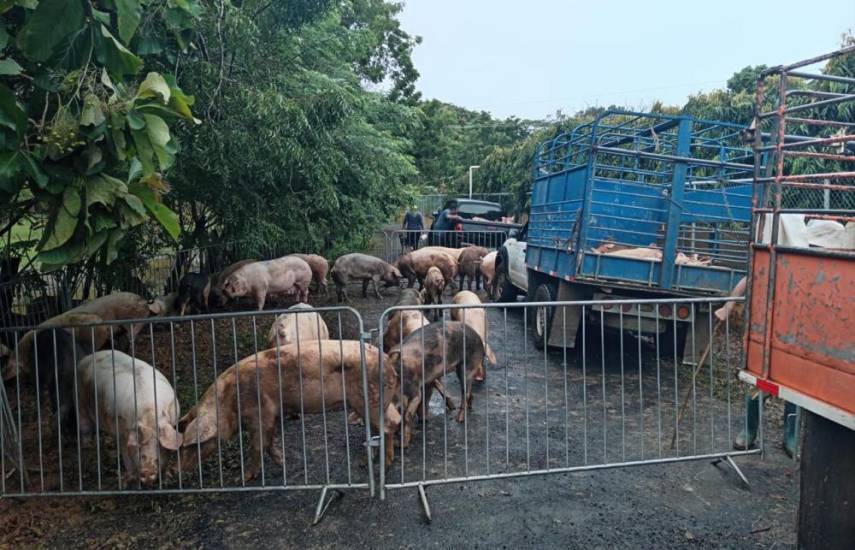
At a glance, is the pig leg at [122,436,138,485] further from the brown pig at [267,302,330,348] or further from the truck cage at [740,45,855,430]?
the truck cage at [740,45,855,430]

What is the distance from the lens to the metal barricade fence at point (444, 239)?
671 inches

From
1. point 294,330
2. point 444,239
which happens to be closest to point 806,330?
point 294,330

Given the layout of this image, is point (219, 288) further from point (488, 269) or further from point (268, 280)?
point (488, 269)

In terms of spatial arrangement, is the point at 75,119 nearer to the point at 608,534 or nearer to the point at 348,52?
the point at 608,534

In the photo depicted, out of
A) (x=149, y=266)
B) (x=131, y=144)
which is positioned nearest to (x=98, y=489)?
(x=131, y=144)

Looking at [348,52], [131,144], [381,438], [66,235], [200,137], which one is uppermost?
[348,52]

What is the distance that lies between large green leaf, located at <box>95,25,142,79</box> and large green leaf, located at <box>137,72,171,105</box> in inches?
7.5

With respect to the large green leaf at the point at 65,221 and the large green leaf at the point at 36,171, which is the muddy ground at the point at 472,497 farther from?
the large green leaf at the point at 36,171

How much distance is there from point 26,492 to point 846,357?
4.96 m

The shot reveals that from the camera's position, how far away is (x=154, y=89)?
8.70 feet

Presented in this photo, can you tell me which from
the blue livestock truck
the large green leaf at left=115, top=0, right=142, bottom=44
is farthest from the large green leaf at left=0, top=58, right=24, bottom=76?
the blue livestock truck

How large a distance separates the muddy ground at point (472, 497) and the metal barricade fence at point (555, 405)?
0.10 ft

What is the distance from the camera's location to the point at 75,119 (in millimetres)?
2779

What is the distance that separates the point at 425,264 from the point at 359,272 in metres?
1.52
